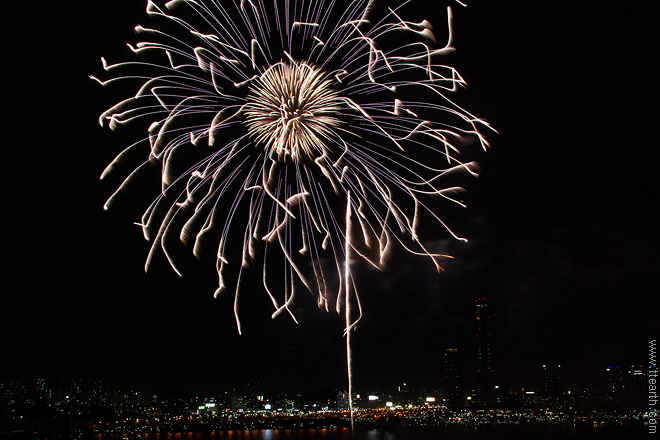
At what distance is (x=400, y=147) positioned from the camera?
11.7 metres

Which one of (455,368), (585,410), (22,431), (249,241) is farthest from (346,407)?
(249,241)

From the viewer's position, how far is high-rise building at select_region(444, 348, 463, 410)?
17144 centimetres

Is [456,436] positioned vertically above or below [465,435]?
above

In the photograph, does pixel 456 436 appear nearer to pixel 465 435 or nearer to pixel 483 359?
pixel 465 435

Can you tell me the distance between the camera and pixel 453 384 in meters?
176

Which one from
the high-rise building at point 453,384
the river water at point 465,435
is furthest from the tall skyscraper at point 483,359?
the river water at point 465,435

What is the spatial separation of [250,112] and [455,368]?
176m

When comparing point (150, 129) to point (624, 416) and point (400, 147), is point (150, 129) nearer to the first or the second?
point (400, 147)

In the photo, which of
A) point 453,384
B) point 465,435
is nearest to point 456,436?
point 465,435

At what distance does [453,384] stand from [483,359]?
57.7ft

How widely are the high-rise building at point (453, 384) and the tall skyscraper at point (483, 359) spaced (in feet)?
15.2

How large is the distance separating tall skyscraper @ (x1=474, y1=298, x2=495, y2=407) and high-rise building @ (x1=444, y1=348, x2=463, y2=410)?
465 centimetres

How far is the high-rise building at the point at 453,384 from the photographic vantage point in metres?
171

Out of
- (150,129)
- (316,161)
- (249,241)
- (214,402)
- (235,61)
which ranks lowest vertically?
(214,402)
